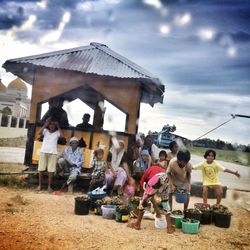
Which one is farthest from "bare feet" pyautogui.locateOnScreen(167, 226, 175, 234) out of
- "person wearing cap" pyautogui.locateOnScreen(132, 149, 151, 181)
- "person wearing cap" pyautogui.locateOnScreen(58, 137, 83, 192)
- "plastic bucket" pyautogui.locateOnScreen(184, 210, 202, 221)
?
"person wearing cap" pyautogui.locateOnScreen(58, 137, 83, 192)

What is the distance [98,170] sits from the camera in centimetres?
884

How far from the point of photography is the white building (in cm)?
3425

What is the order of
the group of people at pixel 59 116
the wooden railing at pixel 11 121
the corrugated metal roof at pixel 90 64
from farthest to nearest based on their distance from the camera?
the wooden railing at pixel 11 121, the group of people at pixel 59 116, the corrugated metal roof at pixel 90 64

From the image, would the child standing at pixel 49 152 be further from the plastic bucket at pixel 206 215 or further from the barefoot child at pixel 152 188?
the plastic bucket at pixel 206 215

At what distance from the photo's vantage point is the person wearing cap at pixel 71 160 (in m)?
9.13

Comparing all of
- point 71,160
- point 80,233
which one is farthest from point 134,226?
point 71,160

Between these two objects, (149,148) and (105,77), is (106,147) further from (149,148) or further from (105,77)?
(105,77)

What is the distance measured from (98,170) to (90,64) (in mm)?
3237

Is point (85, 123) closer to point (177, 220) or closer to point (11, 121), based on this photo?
point (177, 220)

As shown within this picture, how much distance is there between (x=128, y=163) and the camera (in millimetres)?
9648

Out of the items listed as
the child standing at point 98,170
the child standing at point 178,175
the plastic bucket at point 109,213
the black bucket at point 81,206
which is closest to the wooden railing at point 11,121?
the child standing at point 98,170

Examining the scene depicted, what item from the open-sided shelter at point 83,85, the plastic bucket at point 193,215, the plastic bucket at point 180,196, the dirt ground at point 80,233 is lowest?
the dirt ground at point 80,233

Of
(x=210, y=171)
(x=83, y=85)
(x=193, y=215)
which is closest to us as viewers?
(x=193, y=215)

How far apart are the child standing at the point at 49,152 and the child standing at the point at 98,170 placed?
110 cm
